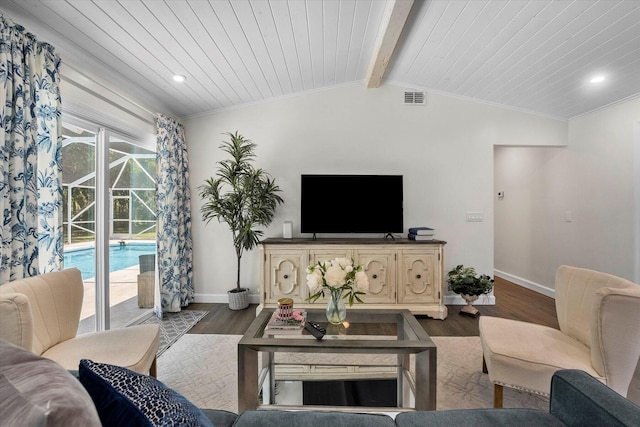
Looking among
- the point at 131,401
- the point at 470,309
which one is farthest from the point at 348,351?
the point at 470,309

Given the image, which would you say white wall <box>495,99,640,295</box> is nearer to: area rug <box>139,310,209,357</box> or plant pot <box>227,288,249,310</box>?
plant pot <box>227,288,249,310</box>

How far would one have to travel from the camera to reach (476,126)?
3734mm

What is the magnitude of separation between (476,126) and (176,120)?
151 inches

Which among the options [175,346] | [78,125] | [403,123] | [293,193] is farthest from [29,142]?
[403,123]

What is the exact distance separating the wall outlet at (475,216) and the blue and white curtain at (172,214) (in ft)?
11.9

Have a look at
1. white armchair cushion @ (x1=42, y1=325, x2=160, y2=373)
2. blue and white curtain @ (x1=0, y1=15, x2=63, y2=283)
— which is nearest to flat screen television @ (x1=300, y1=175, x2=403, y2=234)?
white armchair cushion @ (x1=42, y1=325, x2=160, y2=373)

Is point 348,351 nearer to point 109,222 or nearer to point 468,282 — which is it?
point 468,282

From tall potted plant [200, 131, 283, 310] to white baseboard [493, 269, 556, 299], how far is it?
12.5 feet

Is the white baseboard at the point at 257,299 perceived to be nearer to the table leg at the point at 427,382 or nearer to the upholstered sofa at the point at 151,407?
the table leg at the point at 427,382

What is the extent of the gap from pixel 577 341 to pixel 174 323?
3450mm

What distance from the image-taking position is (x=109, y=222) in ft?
8.94

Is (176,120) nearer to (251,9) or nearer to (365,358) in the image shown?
(251,9)

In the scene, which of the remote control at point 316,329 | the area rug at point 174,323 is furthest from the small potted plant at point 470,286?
the area rug at point 174,323

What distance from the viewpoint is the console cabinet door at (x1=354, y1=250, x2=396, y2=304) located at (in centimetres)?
328
